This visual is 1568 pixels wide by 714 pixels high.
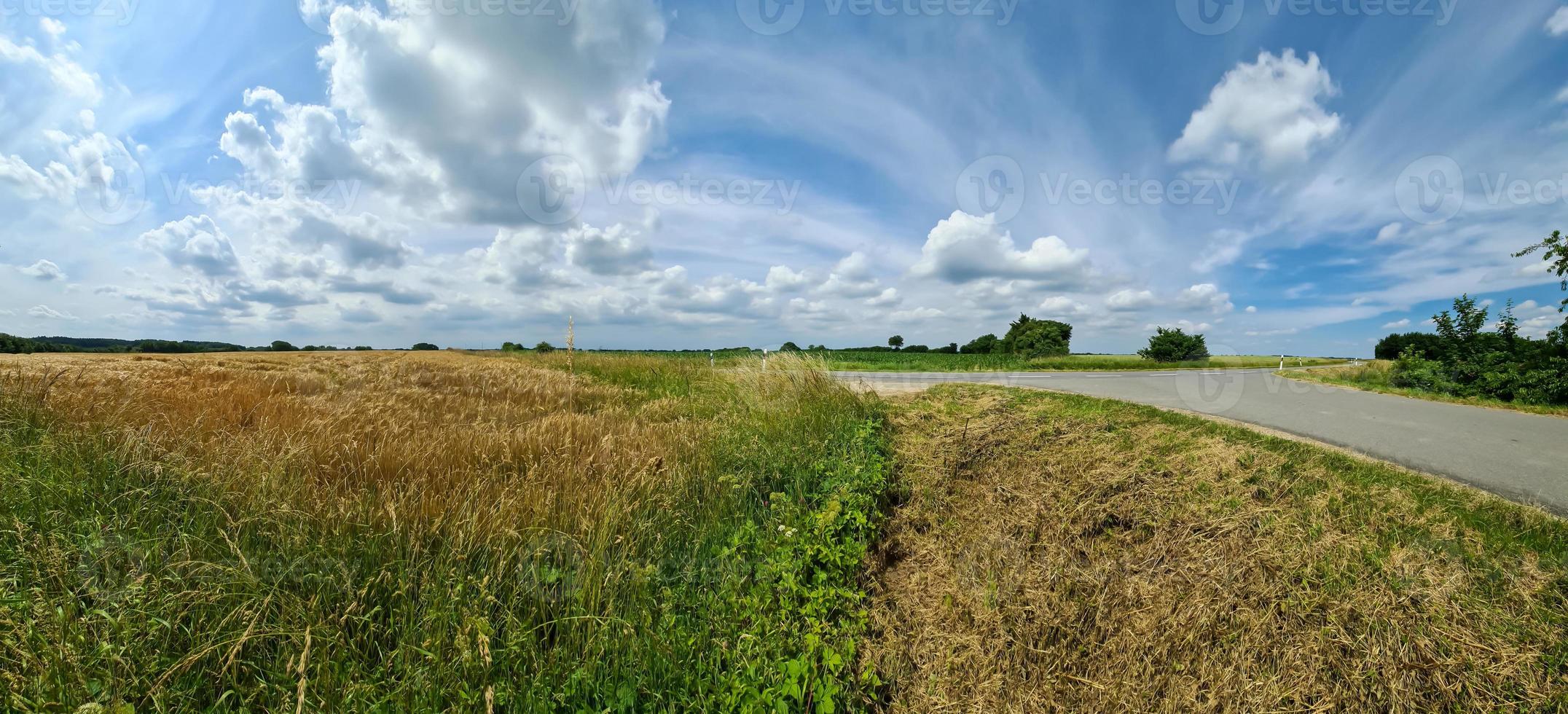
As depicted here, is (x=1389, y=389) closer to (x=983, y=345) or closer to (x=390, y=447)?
(x=390, y=447)

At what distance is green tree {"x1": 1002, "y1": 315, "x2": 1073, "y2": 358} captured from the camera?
39.6m

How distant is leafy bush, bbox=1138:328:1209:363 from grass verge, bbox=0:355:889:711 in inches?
1897

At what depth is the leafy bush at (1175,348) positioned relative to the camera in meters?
42.1

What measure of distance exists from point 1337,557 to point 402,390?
32.1 ft

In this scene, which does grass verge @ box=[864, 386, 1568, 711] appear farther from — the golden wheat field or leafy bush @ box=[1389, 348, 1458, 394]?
leafy bush @ box=[1389, 348, 1458, 394]

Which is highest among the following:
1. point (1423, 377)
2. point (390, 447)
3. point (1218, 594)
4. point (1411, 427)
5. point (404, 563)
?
point (1423, 377)

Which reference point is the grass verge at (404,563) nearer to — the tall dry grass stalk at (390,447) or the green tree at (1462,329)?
the tall dry grass stalk at (390,447)

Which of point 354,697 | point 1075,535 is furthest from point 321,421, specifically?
point 1075,535

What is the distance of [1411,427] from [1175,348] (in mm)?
41982

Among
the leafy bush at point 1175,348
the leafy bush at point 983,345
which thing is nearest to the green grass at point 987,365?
the leafy bush at point 1175,348

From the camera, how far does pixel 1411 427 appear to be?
841cm

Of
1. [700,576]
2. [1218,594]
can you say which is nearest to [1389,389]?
[1218,594]

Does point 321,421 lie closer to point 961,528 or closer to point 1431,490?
point 961,528

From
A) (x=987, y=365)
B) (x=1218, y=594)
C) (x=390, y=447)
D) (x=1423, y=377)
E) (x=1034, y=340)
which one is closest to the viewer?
(x=1218, y=594)
